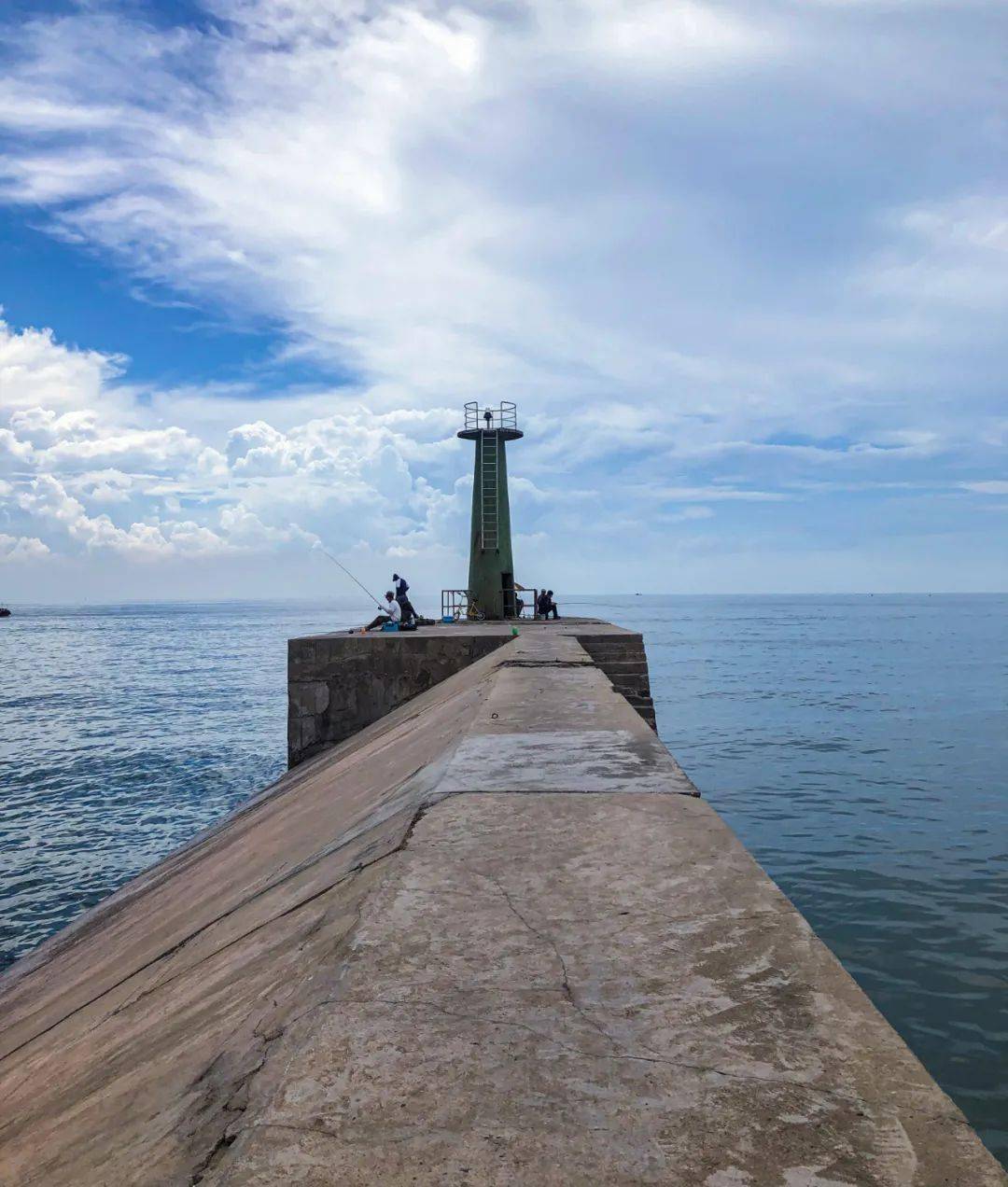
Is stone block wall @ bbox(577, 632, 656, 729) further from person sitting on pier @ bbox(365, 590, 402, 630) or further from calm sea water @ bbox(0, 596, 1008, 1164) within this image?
person sitting on pier @ bbox(365, 590, 402, 630)

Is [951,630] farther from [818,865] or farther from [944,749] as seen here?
[818,865]

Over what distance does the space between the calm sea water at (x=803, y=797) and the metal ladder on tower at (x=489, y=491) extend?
6.67 m

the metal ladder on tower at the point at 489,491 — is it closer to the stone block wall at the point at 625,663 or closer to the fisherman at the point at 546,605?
the fisherman at the point at 546,605

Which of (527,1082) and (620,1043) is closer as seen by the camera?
(527,1082)

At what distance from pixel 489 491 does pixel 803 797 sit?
14825 mm

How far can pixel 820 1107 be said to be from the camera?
1.42 meters

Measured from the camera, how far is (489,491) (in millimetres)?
25047

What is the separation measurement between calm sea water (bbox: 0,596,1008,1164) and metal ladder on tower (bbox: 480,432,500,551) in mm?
6668

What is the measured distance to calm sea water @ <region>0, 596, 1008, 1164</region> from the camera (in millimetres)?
6324

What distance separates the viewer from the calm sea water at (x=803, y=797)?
632 cm

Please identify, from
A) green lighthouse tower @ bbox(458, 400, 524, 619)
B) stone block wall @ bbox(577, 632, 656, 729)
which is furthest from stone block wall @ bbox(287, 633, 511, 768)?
green lighthouse tower @ bbox(458, 400, 524, 619)

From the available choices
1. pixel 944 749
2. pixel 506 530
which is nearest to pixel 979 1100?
pixel 944 749

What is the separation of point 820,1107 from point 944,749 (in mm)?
16231

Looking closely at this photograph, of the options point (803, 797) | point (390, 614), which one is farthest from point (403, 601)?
point (803, 797)
